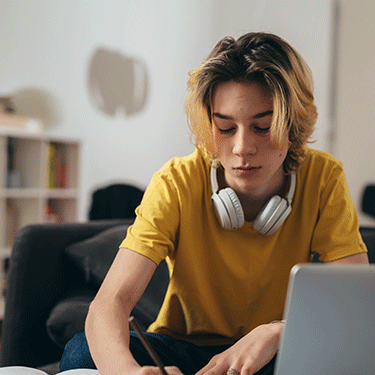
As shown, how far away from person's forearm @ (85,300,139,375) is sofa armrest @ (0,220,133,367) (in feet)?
1.68

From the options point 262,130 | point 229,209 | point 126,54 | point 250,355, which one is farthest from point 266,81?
point 126,54

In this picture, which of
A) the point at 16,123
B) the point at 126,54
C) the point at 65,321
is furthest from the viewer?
the point at 126,54

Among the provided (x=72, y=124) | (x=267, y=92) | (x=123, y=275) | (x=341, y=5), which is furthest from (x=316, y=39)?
(x=123, y=275)

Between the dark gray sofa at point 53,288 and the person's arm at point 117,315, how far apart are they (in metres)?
0.41

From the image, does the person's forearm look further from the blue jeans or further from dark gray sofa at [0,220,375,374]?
dark gray sofa at [0,220,375,374]

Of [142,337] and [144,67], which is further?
[144,67]

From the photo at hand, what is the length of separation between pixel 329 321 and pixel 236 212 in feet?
1.77

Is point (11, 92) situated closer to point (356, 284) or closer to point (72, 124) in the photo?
point (72, 124)

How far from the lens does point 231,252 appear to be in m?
1.07

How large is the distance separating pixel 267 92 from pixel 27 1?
2998 millimetres

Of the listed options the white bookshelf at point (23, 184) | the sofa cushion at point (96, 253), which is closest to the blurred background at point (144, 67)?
the white bookshelf at point (23, 184)

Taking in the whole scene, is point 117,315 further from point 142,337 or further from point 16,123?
point 16,123

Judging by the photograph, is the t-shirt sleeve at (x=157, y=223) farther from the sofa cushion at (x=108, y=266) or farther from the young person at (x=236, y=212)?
the sofa cushion at (x=108, y=266)

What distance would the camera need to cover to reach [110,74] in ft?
12.2
